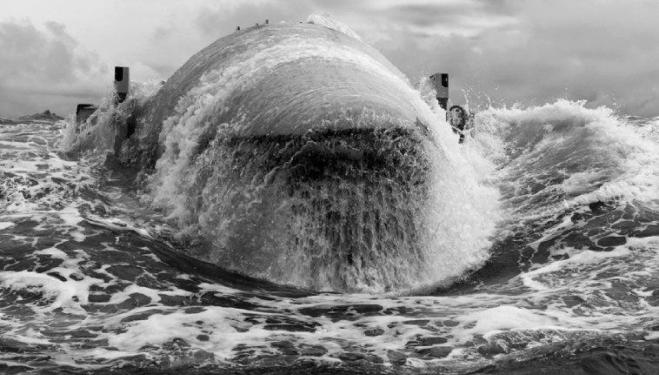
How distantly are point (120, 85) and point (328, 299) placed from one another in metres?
12.5

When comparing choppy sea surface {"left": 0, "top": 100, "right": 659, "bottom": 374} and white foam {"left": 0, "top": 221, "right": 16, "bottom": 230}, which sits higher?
white foam {"left": 0, "top": 221, "right": 16, "bottom": 230}

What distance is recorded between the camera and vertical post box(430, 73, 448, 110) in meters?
22.0

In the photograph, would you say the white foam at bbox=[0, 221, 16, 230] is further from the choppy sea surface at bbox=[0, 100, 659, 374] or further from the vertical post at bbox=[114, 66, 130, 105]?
the vertical post at bbox=[114, 66, 130, 105]

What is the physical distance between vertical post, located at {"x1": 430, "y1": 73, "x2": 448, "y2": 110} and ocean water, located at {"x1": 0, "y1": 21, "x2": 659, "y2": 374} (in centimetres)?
488

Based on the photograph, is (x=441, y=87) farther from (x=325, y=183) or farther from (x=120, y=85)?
(x=325, y=183)

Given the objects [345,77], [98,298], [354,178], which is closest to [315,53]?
[345,77]

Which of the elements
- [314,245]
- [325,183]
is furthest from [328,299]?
[325,183]

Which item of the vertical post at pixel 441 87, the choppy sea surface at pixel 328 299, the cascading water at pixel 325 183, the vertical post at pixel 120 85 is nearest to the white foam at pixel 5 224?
the choppy sea surface at pixel 328 299

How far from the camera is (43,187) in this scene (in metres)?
15.7

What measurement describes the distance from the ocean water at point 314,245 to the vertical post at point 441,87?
4.88 metres

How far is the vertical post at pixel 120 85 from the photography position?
2039 centimetres

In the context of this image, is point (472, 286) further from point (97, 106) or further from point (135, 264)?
point (97, 106)

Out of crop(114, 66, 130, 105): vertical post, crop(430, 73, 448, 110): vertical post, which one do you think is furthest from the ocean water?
crop(430, 73, 448, 110): vertical post

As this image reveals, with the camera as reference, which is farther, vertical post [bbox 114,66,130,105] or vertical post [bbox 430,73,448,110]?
vertical post [bbox 430,73,448,110]
